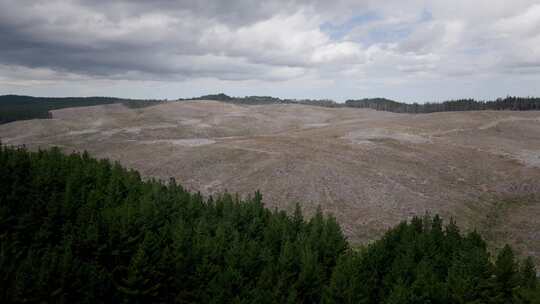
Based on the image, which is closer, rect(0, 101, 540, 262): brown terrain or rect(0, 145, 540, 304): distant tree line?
rect(0, 145, 540, 304): distant tree line

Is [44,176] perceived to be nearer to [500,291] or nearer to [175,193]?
[175,193]

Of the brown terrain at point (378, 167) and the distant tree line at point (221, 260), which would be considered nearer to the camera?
the distant tree line at point (221, 260)

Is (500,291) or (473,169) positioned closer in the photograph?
(500,291)

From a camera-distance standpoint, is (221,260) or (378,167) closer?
(221,260)

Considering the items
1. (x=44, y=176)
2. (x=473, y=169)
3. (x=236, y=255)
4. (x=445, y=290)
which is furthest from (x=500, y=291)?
(x=44, y=176)

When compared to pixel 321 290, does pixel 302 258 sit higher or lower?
higher
